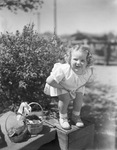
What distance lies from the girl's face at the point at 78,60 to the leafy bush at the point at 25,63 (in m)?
0.69

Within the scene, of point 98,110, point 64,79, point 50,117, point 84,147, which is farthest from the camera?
point 98,110

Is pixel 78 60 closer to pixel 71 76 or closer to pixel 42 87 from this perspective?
pixel 71 76

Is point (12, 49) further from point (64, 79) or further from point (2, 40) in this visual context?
point (64, 79)

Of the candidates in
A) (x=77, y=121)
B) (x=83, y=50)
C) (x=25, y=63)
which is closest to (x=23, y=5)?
(x=25, y=63)

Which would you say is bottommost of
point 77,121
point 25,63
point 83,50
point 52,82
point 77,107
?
point 77,121

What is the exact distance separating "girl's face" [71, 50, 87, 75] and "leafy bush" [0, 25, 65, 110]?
69 cm

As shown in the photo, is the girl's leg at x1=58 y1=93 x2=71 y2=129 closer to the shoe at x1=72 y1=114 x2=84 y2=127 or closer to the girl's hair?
the shoe at x1=72 y1=114 x2=84 y2=127

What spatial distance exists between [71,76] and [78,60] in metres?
0.18

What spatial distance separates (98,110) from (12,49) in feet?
9.44

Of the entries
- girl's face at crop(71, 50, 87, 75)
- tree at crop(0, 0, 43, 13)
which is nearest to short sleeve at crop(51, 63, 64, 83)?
girl's face at crop(71, 50, 87, 75)

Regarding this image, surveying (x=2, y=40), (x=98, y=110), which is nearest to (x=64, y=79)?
(x=2, y=40)

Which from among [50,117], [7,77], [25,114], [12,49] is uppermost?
[12,49]

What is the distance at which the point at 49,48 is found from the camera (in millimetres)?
2611

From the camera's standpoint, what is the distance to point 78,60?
1865 mm
